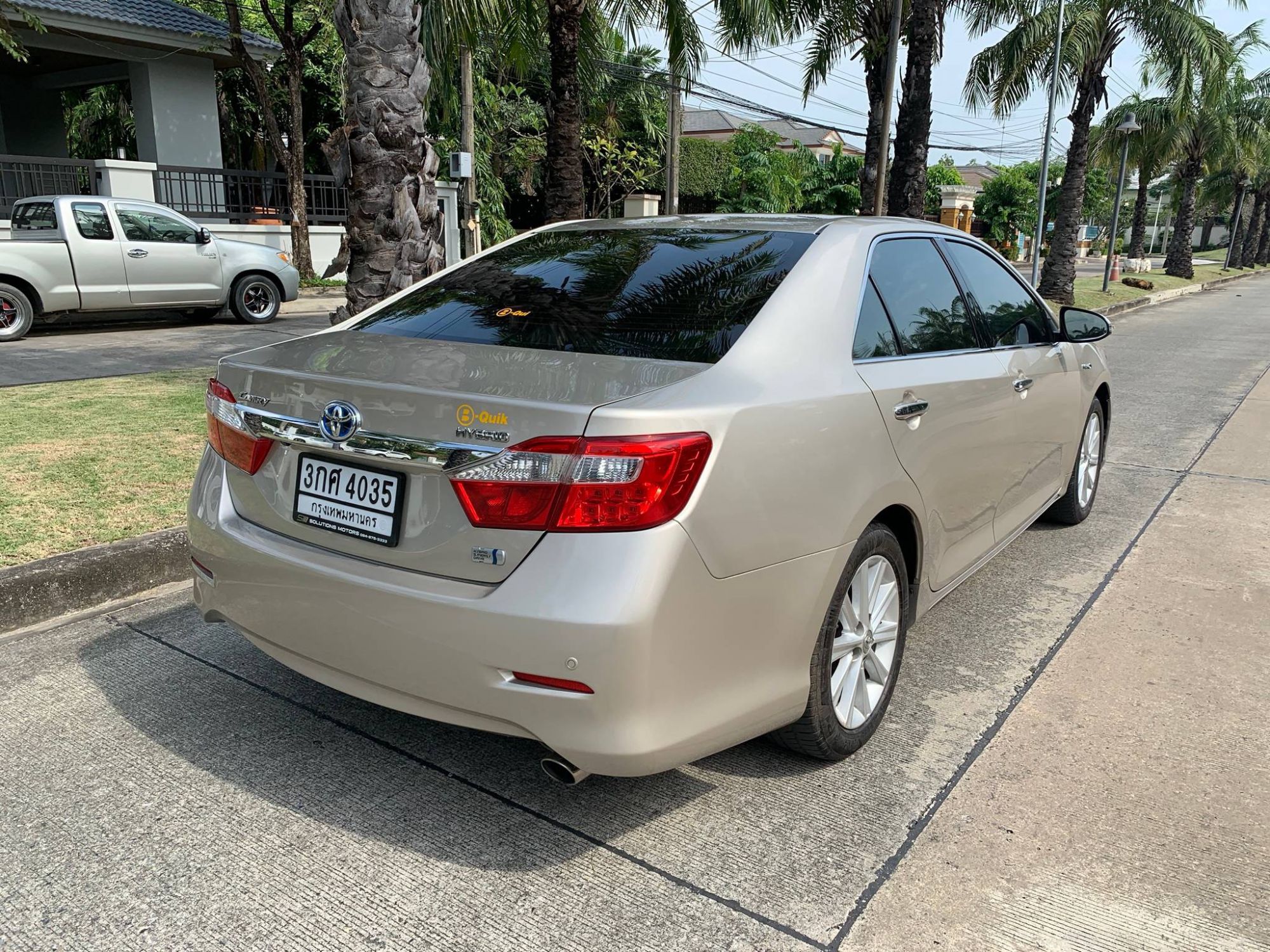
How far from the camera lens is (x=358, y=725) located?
3.33m

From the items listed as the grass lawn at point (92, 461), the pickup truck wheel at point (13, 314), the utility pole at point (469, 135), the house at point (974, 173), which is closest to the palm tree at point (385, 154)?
the grass lawn at point (92, 461)

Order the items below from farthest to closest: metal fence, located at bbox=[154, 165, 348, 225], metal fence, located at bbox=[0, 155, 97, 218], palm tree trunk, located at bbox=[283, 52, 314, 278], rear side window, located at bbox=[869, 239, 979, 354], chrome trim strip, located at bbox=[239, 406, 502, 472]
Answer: palm tree trunk, located at bbox=[283, 52, 314, 278] < metal fence, located at bbox=[154, 165, 348, 225] < metal fence, located at bbox=[0, 155, 97, 218] < rear side window, located at bbox=[869, 239, 979, 354] < chrome trim strip, located at bbox=[239, 406, 502, 472]

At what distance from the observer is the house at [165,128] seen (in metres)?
16.9

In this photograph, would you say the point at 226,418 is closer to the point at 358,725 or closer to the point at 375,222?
the point at 358,725

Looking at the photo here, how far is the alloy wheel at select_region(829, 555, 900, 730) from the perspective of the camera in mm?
3039

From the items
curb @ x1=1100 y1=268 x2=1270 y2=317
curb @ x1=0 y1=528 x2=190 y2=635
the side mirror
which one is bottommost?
curb @ x1=1100 y1=268 x2=1270 y2=317

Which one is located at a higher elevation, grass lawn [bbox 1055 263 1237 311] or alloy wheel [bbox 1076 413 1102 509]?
alloy wheel [bbox 1076 413 1102 509]

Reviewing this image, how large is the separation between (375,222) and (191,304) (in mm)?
7693

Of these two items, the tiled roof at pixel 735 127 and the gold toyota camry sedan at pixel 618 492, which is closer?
the gold toyota camry sedan at pixel 618 492

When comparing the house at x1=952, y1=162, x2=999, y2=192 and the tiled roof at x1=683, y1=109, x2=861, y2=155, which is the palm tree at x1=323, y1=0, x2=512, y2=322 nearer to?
the tiled roof at x1=683, y1=109, x2=861, y2=155

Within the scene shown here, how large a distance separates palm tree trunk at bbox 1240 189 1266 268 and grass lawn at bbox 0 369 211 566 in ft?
204

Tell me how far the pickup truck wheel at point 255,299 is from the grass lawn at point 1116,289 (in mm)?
12569

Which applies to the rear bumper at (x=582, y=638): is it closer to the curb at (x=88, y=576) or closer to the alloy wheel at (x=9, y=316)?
the curb at (x=88, y=576)

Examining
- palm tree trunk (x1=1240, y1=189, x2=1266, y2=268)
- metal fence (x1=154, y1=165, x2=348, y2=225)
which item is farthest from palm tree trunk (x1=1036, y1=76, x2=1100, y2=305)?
palm tree trunk (x1=1240, y1=189, x2=1266, y2=268)
